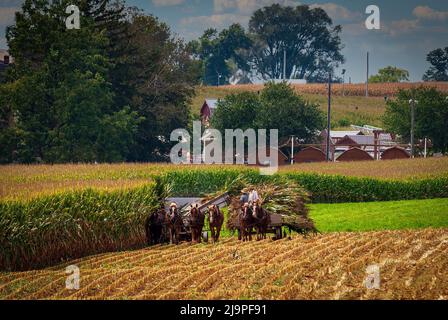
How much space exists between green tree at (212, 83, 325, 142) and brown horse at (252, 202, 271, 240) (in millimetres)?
50776

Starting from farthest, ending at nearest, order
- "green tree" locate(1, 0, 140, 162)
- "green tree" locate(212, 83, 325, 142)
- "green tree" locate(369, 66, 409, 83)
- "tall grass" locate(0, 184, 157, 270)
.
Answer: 1. "green tree" locate(369, 66, 409, 83)
2. "green tree" locate(212, 83, 325, 142)
3. "green tree" locate(1, 0, 140, 162)
4. "tall grass" locate(0, 184, 157, 270)

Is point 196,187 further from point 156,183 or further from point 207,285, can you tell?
point 207,285

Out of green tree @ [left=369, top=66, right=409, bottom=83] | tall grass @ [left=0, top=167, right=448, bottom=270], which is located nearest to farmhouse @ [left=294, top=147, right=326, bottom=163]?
tall grass @ [left=0, top=167, right=448, bottom=270]

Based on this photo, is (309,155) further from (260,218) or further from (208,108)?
(260,218)

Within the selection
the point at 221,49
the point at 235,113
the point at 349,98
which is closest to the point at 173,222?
the point at 235,113

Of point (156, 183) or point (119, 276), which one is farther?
point (156, 183)

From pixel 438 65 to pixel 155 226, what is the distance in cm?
11046

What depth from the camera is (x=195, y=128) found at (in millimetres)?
81188

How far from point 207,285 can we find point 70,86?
45.3 meters

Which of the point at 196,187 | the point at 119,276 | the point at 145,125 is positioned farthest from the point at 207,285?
the point at 145,125

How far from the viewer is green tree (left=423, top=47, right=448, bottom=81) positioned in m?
128

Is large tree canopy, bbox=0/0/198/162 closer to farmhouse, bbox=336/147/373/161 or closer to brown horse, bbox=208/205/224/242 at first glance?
farmhouse, bbox=336/147/373/161

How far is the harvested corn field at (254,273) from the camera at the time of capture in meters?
20.6

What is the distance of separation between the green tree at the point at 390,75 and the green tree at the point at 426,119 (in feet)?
272
